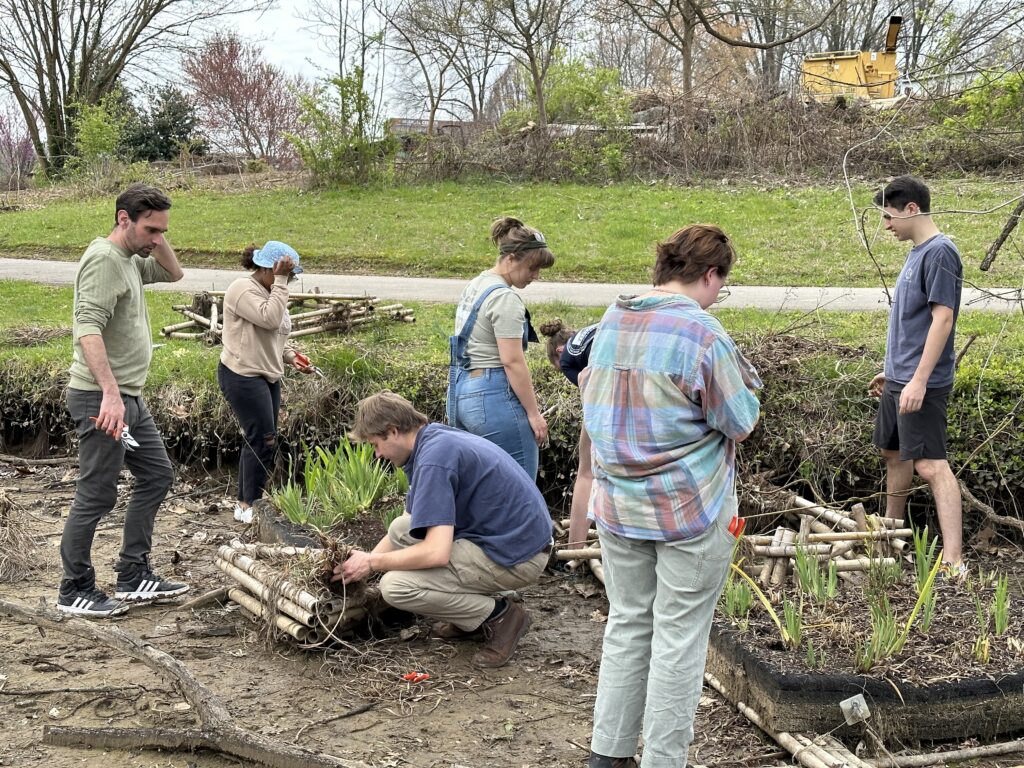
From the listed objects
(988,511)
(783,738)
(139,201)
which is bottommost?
(783,738)

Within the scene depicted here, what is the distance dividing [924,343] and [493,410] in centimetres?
206

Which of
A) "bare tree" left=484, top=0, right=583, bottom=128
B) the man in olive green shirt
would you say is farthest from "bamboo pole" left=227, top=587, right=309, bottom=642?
"bare tree" left=484, top=0, right=583, bottom=128

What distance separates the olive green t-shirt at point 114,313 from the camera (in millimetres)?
4723

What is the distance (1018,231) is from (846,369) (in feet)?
20.1

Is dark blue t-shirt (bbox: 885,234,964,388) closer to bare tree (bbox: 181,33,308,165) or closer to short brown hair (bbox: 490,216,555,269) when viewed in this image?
short brown hair (bbox: 490,216,555,269)

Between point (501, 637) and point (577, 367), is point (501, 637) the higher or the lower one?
the lower one

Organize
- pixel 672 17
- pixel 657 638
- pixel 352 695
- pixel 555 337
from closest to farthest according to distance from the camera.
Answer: pixel 657 638
pixel 352 695
pixel 555 337
pixel 672 17

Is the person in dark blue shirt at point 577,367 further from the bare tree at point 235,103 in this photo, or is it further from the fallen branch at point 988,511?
the bare tree at point 235,103

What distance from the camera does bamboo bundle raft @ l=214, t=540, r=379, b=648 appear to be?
4352 millimetres

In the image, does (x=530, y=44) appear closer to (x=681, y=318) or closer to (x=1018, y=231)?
(x=1018, y=231)

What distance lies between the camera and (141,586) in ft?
17.2

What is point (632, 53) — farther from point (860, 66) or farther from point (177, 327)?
point (177, 327)

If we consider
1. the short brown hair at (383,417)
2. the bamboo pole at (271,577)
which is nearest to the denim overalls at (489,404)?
the short brown hair at (383,417)

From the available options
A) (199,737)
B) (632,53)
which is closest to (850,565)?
(199,737)
